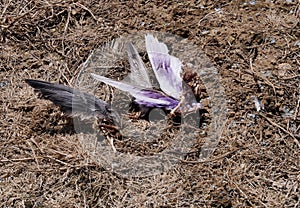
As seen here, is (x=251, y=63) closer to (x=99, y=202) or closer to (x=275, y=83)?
(x=275, y=83)

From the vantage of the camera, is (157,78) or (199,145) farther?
(157,78)

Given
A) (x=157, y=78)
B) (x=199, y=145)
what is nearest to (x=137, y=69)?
(x=157, y=78)

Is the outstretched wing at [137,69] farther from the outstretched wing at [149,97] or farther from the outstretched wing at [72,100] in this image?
the outstretched wing at [72,100]

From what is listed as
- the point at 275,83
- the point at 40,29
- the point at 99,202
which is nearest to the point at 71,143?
the point at 99,202

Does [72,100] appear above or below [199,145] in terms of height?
above

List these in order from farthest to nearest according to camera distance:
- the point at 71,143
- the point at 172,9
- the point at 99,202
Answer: the point at 172,9 < the point at 71,143 < the point at 99,202

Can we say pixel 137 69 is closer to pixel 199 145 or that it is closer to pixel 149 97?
pixel 149 97

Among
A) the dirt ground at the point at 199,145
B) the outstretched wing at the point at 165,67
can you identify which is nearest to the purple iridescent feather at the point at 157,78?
the outstretched wing at the point at 165,67
